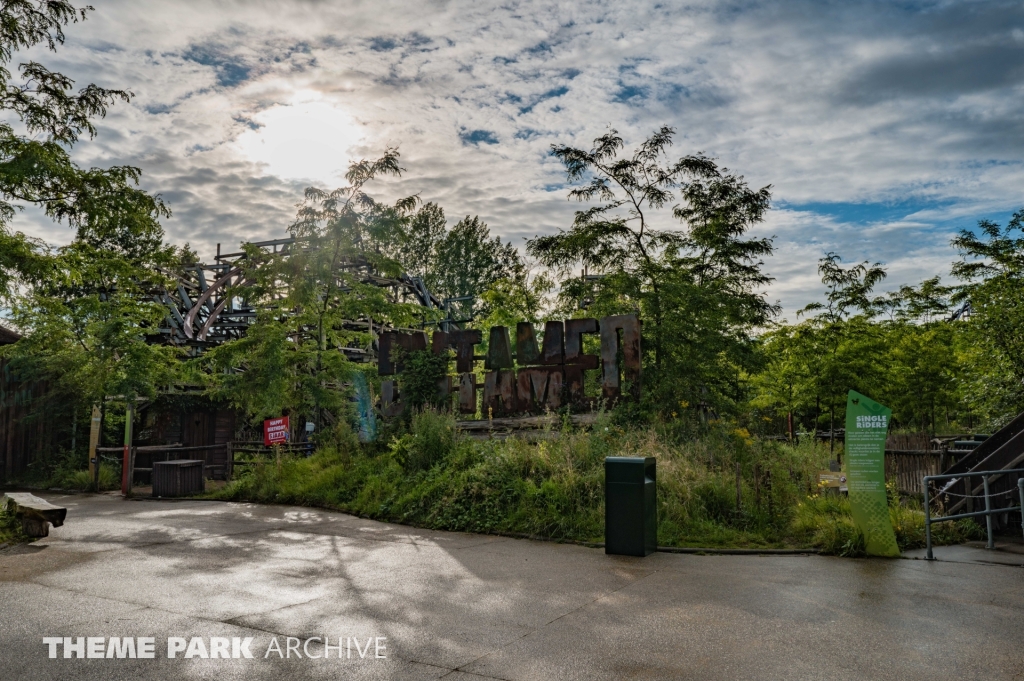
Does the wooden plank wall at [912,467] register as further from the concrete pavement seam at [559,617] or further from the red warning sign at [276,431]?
the red warning sign at [276,431]

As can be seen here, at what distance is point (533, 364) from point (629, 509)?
859cm

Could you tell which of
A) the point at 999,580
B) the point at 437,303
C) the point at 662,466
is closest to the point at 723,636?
the point at 999,580

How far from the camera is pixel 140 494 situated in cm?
1647

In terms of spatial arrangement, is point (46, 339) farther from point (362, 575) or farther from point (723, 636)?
point (723, 636)

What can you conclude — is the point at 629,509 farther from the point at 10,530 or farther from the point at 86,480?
the point at 86,480

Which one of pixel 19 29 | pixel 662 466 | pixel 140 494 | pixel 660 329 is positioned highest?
pixel 19 29

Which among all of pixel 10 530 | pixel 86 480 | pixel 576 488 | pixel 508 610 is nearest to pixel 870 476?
pixel 576 488

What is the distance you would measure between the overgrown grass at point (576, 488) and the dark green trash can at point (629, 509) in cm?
78

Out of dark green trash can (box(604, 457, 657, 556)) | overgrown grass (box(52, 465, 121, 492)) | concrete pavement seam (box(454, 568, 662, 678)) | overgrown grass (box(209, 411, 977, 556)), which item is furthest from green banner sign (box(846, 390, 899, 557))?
overgrown grass (box(52, 465, 121, 492))

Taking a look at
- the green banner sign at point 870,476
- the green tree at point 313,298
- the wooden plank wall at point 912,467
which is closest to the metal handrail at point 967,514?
the green banner sign at point 870,476

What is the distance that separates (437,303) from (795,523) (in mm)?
29835

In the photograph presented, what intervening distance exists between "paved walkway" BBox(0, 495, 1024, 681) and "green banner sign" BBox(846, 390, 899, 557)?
15.7 inches

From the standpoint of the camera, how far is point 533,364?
16781 millimetres

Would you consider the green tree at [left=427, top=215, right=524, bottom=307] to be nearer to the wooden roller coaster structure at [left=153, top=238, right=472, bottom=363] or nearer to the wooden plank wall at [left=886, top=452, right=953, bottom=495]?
the wooden roller coaster structure at [left=153, top=238, right=472, bottom=363]
